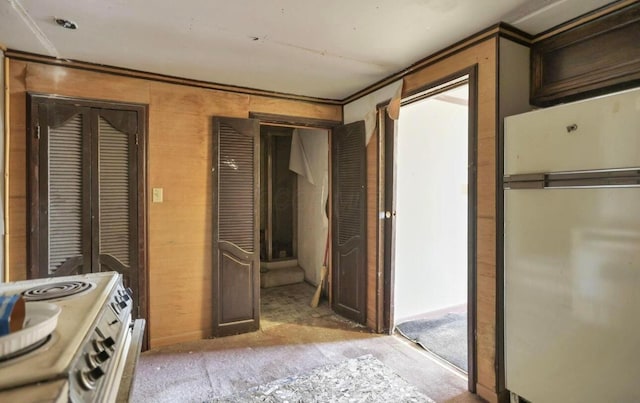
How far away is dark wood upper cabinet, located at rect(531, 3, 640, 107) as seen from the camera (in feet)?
5.12

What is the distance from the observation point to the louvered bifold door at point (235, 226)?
2.77 metres

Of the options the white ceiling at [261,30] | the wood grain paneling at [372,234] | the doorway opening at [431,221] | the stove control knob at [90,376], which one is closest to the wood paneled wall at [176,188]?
the white ceiling at [261,30]

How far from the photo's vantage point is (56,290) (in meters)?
1.15

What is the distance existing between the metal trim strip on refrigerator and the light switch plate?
2.49 m

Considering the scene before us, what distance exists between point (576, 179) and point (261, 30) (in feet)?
6.07

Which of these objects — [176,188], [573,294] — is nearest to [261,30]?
[176,188]

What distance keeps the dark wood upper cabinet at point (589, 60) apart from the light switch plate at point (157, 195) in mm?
2759

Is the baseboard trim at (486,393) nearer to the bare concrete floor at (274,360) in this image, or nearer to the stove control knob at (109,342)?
Answer: the bare concrete floor at (274,360)

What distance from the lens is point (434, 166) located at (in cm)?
319

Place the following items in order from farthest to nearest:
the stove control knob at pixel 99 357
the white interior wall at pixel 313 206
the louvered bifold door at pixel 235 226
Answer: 1. the white interior wall at pixel 313 206
2. the louvered bifold door at pixel 235 226
3. the stove control knob at pixel 99 357

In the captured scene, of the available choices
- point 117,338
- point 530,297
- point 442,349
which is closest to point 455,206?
point 442,349

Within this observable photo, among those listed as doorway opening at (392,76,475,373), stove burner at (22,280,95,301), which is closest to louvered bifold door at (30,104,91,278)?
stove burner at (22,280,95,301)

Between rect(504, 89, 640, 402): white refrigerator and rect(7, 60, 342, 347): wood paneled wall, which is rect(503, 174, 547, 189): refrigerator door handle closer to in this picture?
rect(504, 89, 640, 402): white refrigerator

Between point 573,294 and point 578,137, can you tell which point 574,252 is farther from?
point 578,137
